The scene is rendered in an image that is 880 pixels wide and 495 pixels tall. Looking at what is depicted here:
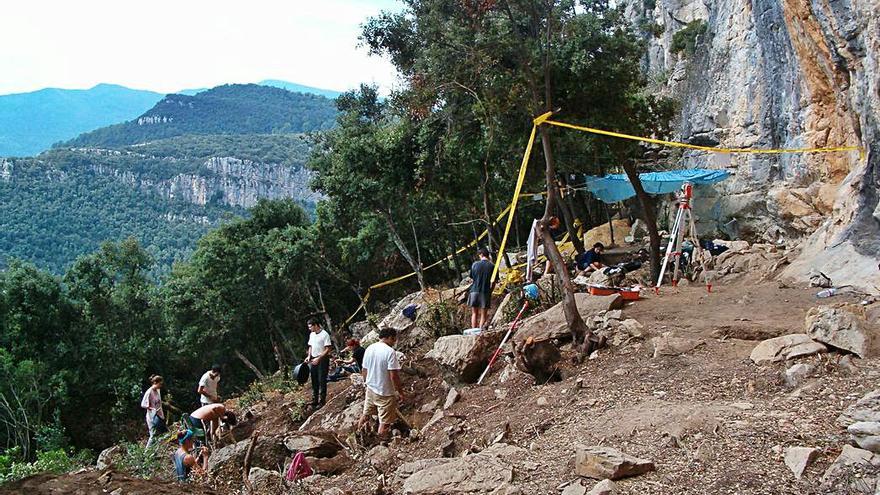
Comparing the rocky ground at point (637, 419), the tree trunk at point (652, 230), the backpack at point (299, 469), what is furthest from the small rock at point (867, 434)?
the tree trunk at point (652, 230)

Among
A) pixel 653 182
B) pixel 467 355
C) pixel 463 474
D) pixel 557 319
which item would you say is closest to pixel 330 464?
pixel 463 474

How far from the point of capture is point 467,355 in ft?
26.7

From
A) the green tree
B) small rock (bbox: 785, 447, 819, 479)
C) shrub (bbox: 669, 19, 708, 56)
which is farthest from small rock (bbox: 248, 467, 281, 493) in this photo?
shrub (bbox: 669, 19, 708, 56)

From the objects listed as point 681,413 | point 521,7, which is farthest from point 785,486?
point 521,7

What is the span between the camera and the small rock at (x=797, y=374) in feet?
17.4

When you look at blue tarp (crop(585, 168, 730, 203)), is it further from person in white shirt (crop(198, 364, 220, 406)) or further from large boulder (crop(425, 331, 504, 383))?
person in white shirt (crop(198, 364, 220, 406))

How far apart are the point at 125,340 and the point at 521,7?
63.8 ft

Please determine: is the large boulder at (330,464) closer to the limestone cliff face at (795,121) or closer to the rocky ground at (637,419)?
the rocky ground at (637,419)

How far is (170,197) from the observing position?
82188 millimetres

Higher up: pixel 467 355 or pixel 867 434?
pixel 867 434

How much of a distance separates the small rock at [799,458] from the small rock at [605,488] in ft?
3.30

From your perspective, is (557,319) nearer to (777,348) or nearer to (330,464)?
(777,348)

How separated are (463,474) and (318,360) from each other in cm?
511

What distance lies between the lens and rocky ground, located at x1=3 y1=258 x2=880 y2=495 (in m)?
4.11
